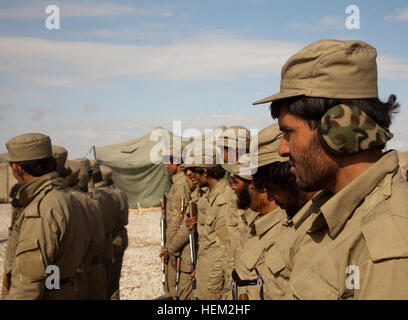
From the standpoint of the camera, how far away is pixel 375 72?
1.88 m

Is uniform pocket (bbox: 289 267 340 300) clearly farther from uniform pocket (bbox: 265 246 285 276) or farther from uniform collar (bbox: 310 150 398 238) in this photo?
uniform pocket (bbox: 265 246 285 276)

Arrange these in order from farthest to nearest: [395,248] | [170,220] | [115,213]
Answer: [115,213] < [170,220] < [395,248]

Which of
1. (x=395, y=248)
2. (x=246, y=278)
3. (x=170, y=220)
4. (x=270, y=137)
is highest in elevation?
(x=270, y=137)

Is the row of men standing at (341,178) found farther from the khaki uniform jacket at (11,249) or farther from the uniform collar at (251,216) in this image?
the khaki uniform jacket at (11,249)

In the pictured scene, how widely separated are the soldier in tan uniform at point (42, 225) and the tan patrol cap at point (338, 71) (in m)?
2.96

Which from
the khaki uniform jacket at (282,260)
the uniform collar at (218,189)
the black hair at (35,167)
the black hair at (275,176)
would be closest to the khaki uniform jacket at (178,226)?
the uniform collar at (218,189)

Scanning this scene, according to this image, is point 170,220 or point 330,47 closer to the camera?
point 330,47

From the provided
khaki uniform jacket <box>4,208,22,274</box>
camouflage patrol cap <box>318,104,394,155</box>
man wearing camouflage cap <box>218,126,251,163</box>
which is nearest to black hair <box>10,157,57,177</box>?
khaki uniform jacket <box>4,208,22,274</box>

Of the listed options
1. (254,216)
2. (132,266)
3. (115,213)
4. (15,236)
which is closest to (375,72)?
(254,216)

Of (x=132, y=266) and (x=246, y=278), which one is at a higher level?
(x=246, y=278)

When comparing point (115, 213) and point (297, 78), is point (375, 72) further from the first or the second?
point (115, 213)

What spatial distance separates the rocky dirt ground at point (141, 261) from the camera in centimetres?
996

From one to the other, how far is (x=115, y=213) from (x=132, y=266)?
11.8ft
